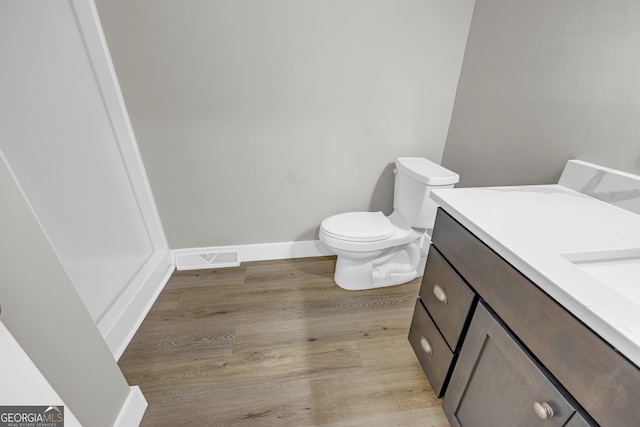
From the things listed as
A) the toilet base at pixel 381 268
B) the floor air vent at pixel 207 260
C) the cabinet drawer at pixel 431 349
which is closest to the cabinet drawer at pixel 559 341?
the cabinet drawer at pixel 431 349

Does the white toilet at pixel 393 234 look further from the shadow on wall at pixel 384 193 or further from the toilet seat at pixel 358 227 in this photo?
the shadow on wall at pixel 384 193

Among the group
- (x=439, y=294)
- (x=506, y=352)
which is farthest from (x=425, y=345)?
(x=506, y=352)

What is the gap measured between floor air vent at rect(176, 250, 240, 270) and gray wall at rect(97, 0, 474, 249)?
0.08 meters

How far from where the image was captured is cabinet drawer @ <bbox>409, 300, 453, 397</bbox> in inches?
37.8

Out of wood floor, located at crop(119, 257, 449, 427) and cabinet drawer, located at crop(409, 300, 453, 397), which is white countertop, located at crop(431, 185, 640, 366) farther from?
wood floor, located at crop(119, 257, 449, 427)

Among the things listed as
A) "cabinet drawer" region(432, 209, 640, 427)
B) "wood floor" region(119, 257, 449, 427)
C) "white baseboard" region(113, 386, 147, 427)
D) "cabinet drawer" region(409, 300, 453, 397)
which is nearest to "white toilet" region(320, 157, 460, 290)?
"wood floor" region(119, 257, 449, 427)

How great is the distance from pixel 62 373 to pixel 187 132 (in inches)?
49.4

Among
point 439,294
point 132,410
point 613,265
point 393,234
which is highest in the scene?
point 613,265

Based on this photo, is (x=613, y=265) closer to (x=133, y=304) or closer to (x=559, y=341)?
(x=559, y=341)

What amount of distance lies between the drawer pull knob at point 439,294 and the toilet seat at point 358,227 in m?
0.55

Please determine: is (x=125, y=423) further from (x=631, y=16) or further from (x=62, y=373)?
(x=631, y=16)

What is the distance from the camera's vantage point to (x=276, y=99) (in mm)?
1533

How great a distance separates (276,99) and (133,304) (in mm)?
1427

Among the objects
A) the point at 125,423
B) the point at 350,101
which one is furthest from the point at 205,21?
the point at 125,423
